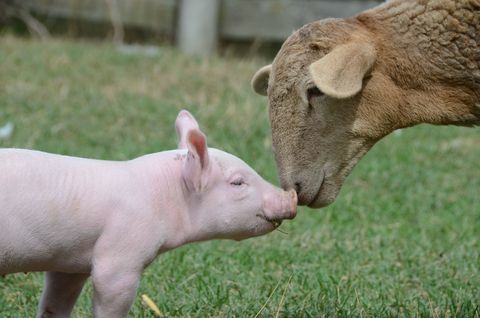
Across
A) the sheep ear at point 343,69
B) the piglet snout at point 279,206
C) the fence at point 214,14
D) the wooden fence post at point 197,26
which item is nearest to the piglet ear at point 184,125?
the piglet snout at point 279,206

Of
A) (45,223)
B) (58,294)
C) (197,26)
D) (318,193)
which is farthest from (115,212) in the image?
(197,26)

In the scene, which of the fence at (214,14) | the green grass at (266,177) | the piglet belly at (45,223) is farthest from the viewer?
the fence at (214,14)

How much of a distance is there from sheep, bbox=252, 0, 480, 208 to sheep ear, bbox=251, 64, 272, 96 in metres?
0.28

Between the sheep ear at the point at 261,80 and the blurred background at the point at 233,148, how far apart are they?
0.98 meters

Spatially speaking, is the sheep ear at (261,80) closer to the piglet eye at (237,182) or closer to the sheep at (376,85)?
the sheep at (376,85)

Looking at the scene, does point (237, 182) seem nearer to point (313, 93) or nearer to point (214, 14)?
point (313, 93)

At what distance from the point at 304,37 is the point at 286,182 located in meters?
0.68

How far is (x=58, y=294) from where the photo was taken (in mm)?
4047

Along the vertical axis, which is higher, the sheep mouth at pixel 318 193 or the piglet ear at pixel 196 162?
the piglet ear at pixel 196 162

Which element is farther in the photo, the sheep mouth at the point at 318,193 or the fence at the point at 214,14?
the fence at the point at 214,14

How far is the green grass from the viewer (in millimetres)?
4914

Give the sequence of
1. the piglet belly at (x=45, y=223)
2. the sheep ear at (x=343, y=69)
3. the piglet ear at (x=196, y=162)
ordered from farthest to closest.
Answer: the sheep ear at (x=343, y=69), the piglet ear at (x=196, y=162), the piglet belly at (x=45, y=223)

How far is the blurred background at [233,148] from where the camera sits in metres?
5.00

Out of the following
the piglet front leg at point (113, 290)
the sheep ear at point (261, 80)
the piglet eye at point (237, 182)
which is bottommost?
the piglet front leg at point (113, 290)
